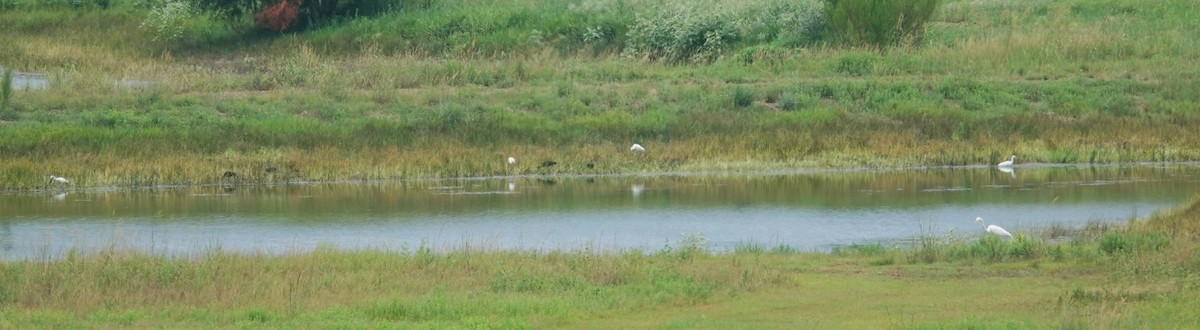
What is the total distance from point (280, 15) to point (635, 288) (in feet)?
127

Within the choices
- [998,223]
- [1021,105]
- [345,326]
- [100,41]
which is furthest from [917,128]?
[100,41]

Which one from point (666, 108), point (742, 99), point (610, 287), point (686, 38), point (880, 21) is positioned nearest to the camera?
point (610, 287)

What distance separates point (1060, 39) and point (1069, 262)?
23.3 m

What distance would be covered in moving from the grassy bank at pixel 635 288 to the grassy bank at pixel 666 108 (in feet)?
39.9

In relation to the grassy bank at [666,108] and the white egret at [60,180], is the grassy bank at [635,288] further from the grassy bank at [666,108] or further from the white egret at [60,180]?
the grassy bank at [666,108]

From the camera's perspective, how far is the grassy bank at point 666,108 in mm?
29297

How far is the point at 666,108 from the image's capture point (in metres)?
32.9

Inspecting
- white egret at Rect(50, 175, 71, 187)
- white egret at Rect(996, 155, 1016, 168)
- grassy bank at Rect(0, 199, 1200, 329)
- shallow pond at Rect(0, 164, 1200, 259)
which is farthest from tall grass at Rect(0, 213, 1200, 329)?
white egret at Rect(996, 155, 1016, 168)

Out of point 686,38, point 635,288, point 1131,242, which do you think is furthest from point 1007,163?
point 635,288

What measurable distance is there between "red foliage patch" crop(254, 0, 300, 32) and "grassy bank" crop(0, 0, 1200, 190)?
859 cm

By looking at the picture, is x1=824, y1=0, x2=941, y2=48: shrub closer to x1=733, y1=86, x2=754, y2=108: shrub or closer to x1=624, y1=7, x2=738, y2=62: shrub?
x1=624, y1=7, x2=738, y2=62: shrub

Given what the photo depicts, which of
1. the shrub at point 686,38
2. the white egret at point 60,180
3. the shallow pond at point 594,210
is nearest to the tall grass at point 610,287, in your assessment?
the shallow pond at point 594,210

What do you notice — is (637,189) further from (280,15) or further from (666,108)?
(280,15)

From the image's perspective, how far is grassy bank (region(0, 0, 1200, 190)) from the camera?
29.3 metres
